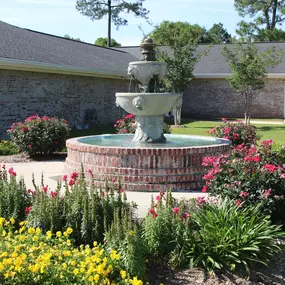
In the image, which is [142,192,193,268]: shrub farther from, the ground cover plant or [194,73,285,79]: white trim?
[194,73,285,79]: white trim

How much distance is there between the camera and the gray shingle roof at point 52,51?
18219mm

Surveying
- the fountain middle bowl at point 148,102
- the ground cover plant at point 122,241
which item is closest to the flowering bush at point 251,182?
the ground cover plant at point 122,241

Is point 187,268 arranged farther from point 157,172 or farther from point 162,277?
point 157,172

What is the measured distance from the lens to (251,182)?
19.1 ft

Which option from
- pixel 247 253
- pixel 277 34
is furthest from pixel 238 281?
pixel 277 34

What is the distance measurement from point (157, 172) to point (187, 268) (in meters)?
3.75

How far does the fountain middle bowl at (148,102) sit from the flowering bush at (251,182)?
3.36 metres

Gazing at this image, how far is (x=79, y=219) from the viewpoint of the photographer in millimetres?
5242


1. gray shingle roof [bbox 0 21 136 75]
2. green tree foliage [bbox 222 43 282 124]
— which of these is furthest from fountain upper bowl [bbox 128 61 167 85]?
green tree foliage [bbox 222 43 282 124]

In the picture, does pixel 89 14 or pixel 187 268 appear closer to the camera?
pixel 187 268

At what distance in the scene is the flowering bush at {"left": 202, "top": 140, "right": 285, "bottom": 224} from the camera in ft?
18.8

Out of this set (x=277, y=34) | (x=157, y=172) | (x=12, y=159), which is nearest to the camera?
(x=157, y=172)

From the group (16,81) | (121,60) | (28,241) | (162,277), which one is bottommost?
(162,277)

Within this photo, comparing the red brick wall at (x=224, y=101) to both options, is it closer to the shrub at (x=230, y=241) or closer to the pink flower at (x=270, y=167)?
the pink flower at (x=270, y=167)
